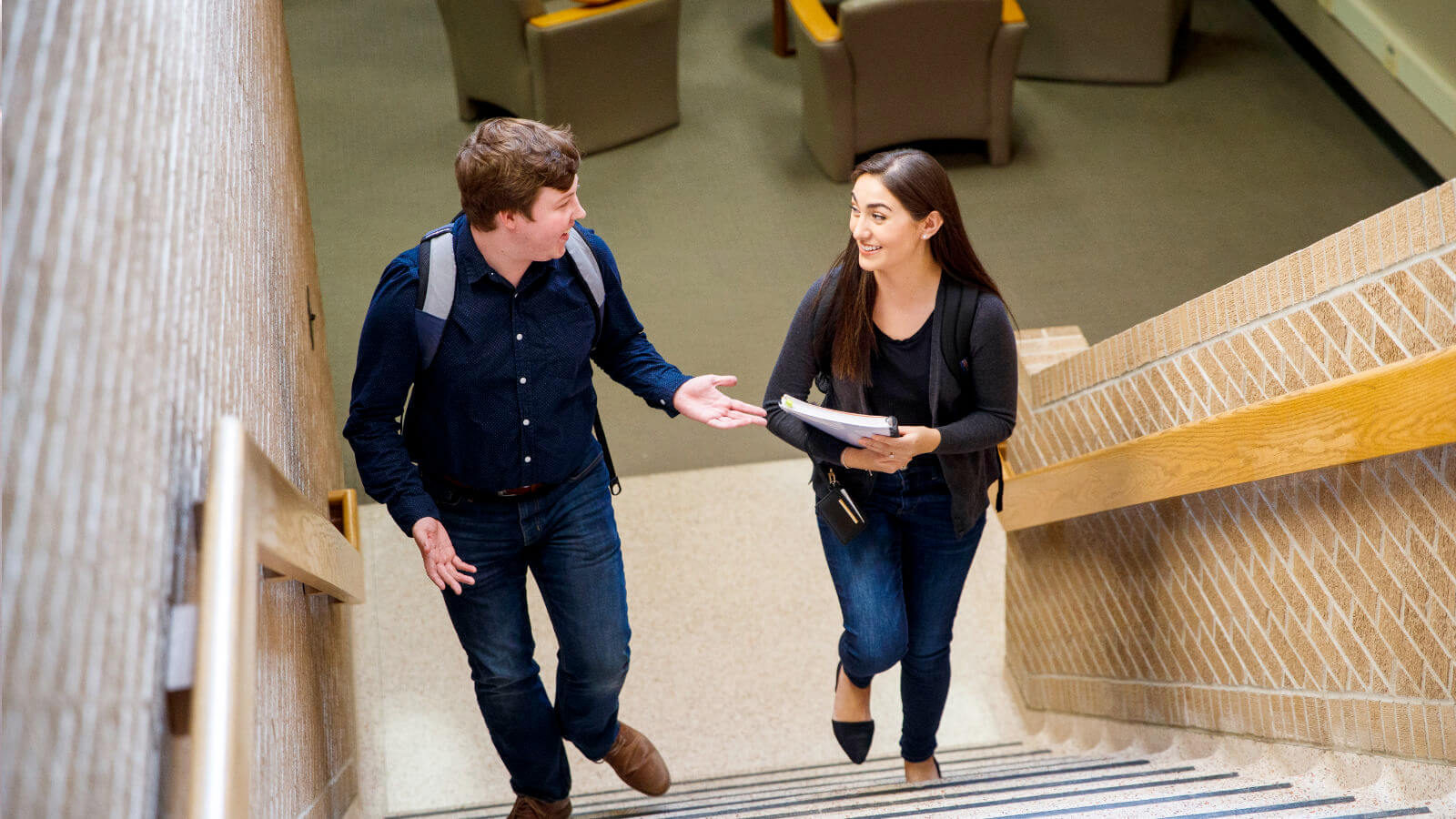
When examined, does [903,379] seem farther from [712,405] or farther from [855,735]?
[855,735]

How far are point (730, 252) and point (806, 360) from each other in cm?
351

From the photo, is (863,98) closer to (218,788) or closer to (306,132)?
(306,132)

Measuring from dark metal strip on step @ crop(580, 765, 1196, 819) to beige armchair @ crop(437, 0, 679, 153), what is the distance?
4.48m

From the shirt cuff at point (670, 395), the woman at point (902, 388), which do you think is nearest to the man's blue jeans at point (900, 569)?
A: the woman at point (902, 388)

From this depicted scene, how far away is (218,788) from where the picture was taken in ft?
3.58

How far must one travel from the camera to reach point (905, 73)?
21.9ft

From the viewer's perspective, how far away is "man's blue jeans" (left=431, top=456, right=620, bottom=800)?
2896 millimetres

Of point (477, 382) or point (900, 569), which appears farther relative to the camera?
point (900, 569)

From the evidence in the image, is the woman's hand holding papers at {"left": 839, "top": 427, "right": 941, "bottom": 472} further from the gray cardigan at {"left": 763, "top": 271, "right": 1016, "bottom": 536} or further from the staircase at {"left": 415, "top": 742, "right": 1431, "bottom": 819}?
the staircase at {"left": 415, "top": 742, "right": 1431, "bottom": 819}

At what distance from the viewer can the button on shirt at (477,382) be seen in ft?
8.59

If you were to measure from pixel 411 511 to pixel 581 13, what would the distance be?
4.75 m

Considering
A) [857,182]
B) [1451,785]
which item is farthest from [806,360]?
[1451,785]

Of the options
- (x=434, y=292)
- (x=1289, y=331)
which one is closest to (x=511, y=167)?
(x=434, y=292)

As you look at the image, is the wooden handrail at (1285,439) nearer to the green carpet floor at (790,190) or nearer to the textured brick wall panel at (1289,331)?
the textured brick wall panel at (1289,331)
